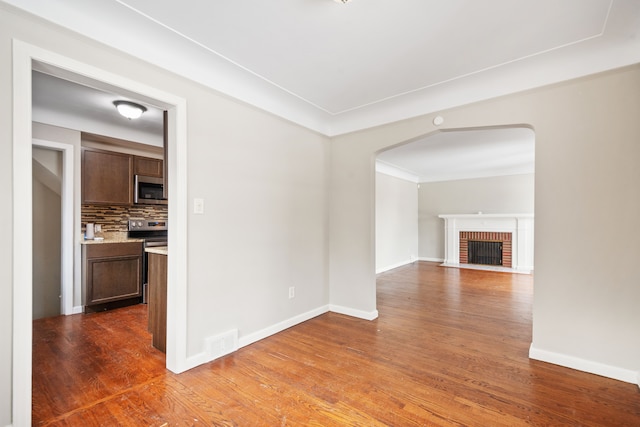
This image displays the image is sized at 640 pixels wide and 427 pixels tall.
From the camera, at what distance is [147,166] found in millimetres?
4453

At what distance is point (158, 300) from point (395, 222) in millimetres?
5679

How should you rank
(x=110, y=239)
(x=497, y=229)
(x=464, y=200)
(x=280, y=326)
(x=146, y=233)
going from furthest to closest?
(x=464, y=200)
(x=497, y=229)
(x=146, y=233)
(x=110, y=239)
(x=280, y=326)

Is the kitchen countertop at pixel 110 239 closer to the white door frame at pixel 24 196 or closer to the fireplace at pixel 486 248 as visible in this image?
the white door frame at pixel 24 196

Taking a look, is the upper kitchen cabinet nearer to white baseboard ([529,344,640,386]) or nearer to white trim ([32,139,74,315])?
white trim ([32,139,74,315])

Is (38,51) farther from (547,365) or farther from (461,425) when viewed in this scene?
(547,365)

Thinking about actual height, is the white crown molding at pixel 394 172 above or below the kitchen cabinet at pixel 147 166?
above

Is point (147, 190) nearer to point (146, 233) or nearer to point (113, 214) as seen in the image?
point (113, 214)

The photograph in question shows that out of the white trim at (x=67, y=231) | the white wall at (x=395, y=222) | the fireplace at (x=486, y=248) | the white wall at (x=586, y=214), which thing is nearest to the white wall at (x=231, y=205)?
the white wall at (x=586, y=214)

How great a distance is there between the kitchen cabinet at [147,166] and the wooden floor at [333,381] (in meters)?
2.17

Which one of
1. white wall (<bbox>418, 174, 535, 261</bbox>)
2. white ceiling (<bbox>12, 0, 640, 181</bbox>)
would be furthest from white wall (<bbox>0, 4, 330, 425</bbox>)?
white wall (<bbox>418, 174, 535, 261</bbox>)

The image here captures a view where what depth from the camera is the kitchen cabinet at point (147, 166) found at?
4328 millimetres

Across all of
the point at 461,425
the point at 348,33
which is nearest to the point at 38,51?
the point at 348,33

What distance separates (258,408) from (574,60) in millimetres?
3458

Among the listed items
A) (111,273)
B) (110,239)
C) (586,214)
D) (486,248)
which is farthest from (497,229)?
(110,239)
